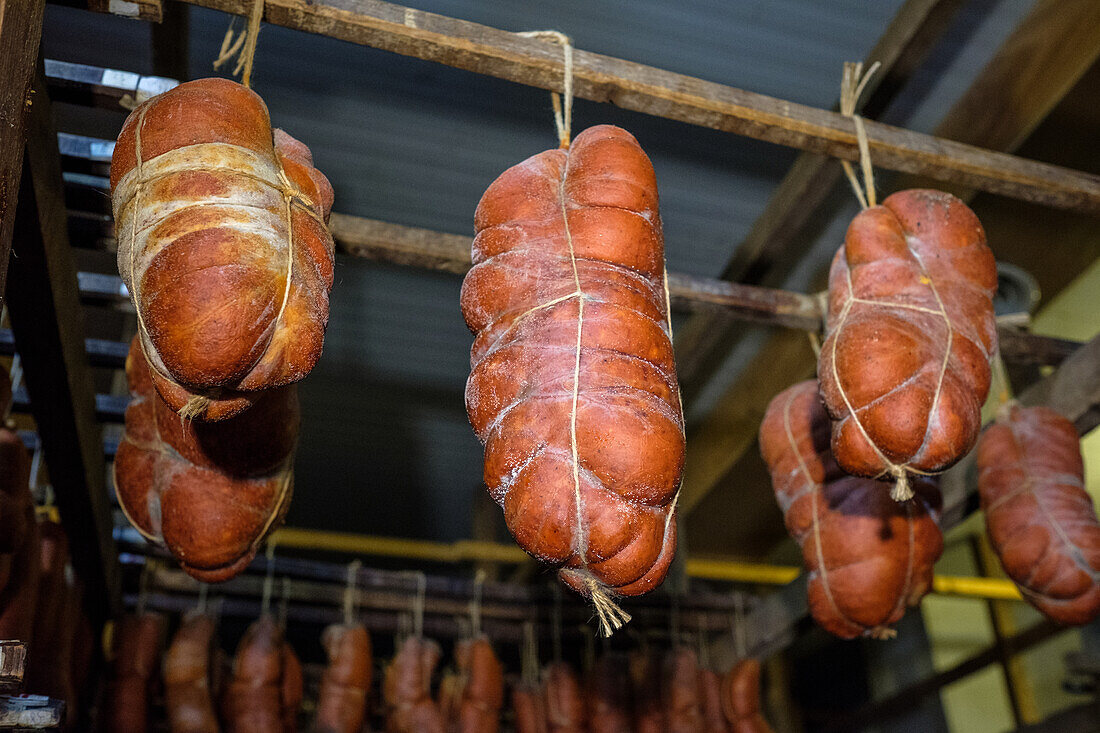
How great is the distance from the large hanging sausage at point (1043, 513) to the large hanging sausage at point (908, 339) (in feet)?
3.11

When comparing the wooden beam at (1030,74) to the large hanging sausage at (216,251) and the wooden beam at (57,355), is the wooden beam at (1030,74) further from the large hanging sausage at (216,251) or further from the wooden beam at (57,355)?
the wooden beam at (57,355)

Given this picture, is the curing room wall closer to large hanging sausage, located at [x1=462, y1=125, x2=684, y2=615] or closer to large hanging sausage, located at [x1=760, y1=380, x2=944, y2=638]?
large hanging sausage, located at [x1=760, y1=380, x2=944, y2=638]

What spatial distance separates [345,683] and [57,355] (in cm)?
178

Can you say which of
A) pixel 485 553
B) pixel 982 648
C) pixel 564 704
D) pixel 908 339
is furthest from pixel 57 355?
pixel 982 648

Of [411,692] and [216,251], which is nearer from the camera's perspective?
[216,251]

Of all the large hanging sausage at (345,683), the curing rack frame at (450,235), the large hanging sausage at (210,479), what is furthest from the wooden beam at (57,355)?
the large hanging sausage at (345,683)

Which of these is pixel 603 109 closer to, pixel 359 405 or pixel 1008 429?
pixel 1008 429

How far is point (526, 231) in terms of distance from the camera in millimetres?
2027

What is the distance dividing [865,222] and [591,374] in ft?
3.59

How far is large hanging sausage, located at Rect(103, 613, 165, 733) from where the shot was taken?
11.6 ft

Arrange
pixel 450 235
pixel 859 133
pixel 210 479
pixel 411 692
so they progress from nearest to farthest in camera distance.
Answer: pixel 210 479 → pixel 859 133 → pixel 450 235 → pixel 411 692

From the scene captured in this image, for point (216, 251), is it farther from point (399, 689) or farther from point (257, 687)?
point (399, 689)

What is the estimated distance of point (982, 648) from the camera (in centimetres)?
788

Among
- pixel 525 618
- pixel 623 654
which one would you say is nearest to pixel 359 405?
pixel 525 618
